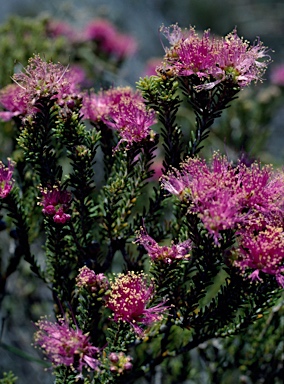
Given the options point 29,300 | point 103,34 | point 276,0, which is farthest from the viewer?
point 276,0

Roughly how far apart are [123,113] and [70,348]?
764 millimetres

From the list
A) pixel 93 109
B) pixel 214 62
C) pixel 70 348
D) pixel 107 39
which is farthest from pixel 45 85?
pixel 107 39

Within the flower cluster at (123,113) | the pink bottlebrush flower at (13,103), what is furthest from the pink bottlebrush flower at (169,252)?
the pink bottlebrush flower at (13,103)

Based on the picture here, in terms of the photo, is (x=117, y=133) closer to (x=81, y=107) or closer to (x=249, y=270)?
(x=81, y=107)

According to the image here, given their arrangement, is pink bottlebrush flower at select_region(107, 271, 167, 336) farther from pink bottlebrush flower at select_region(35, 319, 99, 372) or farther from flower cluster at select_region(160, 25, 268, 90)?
flower cluster at select_region(160, 25, 268, 90)

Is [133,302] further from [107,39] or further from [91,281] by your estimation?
[107,39]

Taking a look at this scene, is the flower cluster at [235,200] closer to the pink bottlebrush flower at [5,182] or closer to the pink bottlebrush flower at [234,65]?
the pink bottlebrush flower at [234,65]

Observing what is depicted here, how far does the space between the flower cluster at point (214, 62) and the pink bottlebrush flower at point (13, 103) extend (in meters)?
0.53

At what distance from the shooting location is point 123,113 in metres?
1.75

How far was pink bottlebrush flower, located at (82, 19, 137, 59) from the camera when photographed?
388cm

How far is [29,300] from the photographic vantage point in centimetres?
327

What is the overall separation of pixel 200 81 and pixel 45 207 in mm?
624

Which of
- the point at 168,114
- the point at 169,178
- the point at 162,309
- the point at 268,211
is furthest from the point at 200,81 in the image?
the point at 162,309

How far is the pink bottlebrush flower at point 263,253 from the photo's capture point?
1.50m
